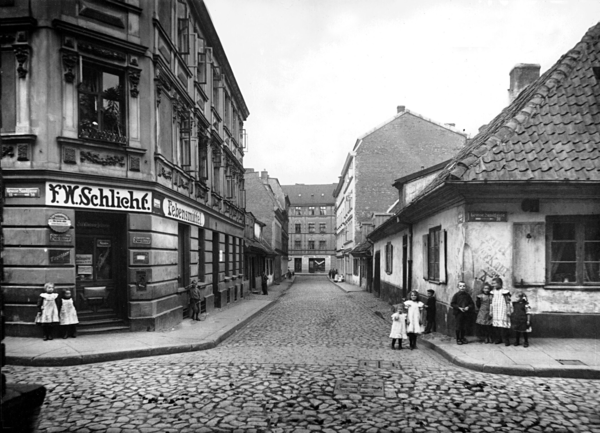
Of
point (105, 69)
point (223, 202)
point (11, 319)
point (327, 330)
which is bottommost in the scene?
point (327, 330)

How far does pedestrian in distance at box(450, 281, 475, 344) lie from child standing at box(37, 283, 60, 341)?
8812mm

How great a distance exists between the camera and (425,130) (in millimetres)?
39875

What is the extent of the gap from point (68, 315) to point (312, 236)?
79.9 metres

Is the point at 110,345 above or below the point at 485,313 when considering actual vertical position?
below

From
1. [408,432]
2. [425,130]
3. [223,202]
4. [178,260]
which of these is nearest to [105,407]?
[408,432]

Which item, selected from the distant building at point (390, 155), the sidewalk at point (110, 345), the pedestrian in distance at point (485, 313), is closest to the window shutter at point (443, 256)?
the pedestrian in distance at point (485, 313)

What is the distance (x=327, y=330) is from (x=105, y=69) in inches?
356

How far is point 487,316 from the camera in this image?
1046 cm

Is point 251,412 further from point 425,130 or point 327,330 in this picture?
point 425,130

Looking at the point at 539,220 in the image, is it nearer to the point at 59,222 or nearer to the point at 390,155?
the point at 59,222

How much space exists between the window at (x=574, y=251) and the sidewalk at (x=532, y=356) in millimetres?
1414

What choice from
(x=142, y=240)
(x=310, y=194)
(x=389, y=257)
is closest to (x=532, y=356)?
(x=142, y=240)

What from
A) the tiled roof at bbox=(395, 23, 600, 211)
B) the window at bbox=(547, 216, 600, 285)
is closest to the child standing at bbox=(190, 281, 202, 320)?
the tiled roof at bbox=(395, 23, 600, 211)

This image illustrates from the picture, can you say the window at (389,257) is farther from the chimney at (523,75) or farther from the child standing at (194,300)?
the child standing at (194,300)
